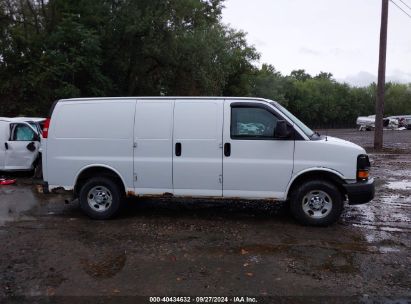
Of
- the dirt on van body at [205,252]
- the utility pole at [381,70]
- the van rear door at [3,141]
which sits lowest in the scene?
the dirt on van body at [205,252]

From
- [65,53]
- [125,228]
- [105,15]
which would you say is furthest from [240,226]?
[105,15]

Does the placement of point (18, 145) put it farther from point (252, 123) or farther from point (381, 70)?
point (381, 70)

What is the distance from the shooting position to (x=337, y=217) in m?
7.29

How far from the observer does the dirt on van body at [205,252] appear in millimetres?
4879

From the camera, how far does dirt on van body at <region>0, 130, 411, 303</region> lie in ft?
16.0

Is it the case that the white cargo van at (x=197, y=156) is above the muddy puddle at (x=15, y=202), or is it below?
above

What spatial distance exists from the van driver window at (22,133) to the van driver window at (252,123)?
7.05m

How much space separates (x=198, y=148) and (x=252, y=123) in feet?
3.24

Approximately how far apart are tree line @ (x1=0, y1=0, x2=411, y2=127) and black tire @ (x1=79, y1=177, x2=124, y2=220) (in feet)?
49.0

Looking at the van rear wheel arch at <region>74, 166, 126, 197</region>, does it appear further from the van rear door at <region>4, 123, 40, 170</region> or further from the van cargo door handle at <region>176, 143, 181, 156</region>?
the van rear door at <region>4, 123, 40, 170</region>

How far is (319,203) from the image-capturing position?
24.0 feet

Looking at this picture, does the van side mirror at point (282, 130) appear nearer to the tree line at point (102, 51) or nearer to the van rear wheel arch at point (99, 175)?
the van rear wheel arch at point (99, 175)

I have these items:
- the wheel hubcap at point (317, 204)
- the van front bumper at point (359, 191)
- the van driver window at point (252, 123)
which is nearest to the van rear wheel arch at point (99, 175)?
the van driver window at point (252, 123)

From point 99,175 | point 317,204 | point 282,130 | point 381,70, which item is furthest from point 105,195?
point 381,70
